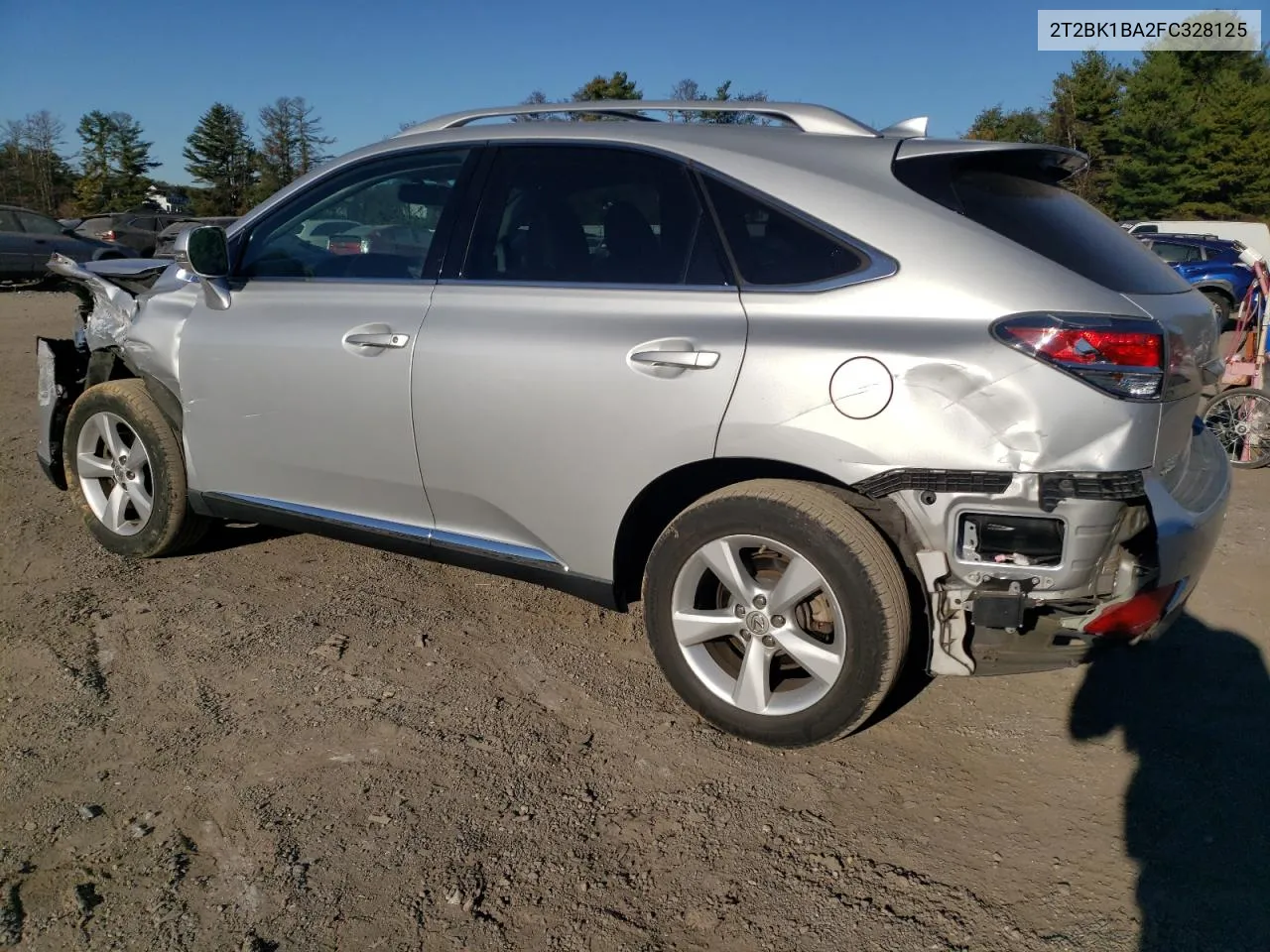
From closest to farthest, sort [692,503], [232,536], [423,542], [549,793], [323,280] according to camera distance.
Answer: [549,793] → [692,503] → [423,542] → [323,280] → [232,536]

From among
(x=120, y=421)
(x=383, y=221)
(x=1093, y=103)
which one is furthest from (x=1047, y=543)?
(x=1093, y=103)

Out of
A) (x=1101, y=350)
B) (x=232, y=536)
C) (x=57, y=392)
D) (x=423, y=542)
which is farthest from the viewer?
(x=232, y=536)

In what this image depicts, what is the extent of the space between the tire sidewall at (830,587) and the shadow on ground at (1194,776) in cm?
66

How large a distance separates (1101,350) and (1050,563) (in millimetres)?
560

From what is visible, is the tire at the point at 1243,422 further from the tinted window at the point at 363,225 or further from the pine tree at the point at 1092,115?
the pine tree at the point at 1092,115

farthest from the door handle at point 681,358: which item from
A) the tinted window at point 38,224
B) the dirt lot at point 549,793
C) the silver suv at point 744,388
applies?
the tinted window at point 38,224

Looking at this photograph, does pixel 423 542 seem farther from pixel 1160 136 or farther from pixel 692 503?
pixel 1160 136

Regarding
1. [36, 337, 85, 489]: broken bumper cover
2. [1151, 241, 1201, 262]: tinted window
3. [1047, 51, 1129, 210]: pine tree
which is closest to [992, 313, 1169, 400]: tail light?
[36, 337, 85, 489]: broken bumper cover

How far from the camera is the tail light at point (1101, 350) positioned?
2512 millimetres

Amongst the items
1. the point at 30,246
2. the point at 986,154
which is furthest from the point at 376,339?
the point at 30,246

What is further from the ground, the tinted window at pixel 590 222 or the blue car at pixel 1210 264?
the blue car at pixel 1210 264

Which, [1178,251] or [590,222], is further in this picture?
[1178,251]

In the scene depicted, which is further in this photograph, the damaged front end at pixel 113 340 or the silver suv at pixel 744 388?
the damaged front end at pixel 113 340

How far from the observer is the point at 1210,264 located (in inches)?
Answer: 737
